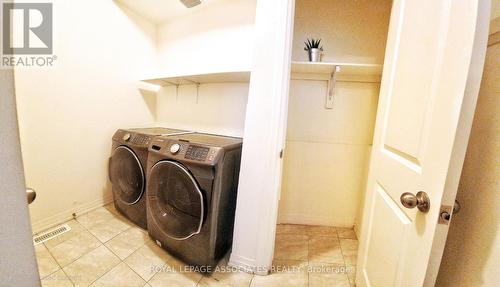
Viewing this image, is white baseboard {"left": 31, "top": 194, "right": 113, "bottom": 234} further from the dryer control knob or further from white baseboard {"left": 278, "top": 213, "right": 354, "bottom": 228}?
white baseboard {"left": 278, "top": 213, "right": 354, "bottom": 228}

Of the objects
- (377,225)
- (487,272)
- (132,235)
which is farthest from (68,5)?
(487,272)

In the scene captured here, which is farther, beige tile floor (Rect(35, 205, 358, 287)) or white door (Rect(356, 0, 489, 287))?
beige tile floor (Rect(35, 205, 358, 287))

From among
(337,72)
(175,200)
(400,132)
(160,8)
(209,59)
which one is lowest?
(175,200)

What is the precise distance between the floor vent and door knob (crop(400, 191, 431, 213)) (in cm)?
240

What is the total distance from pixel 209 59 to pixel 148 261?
6.24ft

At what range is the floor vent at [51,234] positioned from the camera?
4.80ft

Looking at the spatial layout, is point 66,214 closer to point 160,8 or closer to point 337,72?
point 160,8

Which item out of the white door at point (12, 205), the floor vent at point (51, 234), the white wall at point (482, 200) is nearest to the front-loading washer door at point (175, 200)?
the white door at point (12, 205)

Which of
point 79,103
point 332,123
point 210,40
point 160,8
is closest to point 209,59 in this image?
point 210,40

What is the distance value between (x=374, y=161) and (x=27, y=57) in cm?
263

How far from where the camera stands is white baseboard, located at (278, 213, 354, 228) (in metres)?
1.86

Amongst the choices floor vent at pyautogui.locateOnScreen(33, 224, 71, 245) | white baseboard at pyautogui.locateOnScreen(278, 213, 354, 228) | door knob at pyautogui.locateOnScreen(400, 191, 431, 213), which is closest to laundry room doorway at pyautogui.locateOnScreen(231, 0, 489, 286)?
door knob at pyautogui.locateOnScreen(400, 191, 431, 213)

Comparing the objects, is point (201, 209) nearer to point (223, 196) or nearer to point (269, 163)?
point (223, 196)

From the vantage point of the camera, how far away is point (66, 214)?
5.66 feet
